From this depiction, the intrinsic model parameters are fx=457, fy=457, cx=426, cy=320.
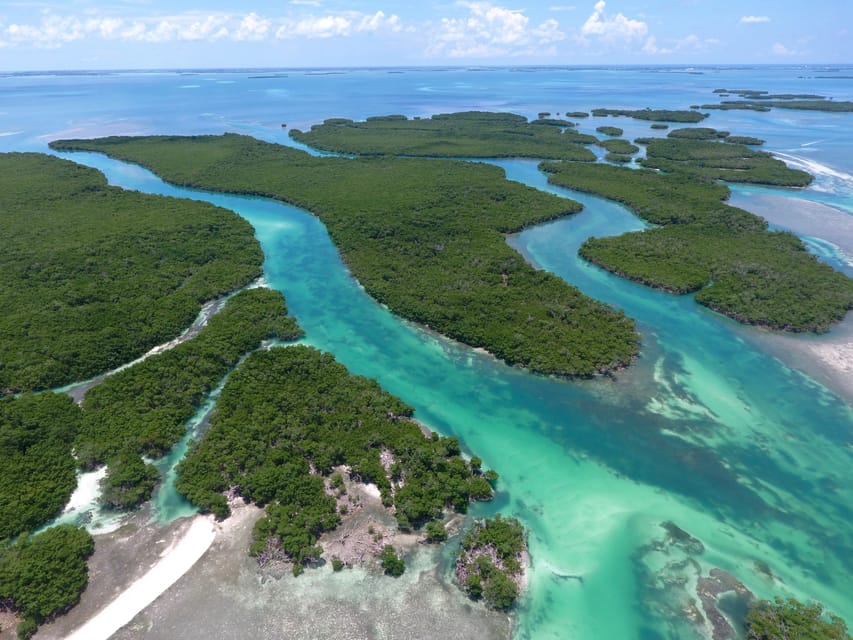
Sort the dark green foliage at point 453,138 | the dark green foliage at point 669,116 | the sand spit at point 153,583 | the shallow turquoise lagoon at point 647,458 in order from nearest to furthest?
1. the sand spit at point 153,583
2. the shallow turquoise lagoon at point 647,458
3. the dark green foliage at point 453,138
4. the dark green foliage at point 669,116

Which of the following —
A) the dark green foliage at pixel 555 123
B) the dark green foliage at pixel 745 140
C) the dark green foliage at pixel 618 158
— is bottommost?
the dark green foliage at pixel 618 158

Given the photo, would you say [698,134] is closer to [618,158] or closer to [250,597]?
[618,158]

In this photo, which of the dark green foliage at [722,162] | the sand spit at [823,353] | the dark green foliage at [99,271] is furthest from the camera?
the dark green foliage at [722,162]

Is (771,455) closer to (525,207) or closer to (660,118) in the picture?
(525,207)

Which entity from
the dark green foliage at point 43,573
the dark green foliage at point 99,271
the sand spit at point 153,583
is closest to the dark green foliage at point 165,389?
the dark green foliage at point 99,271

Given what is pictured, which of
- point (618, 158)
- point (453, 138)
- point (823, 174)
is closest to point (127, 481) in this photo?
point (618, 158)

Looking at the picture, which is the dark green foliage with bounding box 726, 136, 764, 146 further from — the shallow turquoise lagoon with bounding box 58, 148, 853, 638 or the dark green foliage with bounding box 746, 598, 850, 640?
the dark green foliage with bounding box 746, 598, 850, 640

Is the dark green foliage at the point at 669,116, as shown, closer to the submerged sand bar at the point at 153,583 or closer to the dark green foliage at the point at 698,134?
the dark green foliage at the point at 698,134

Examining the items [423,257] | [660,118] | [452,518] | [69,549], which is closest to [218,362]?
[69,549]
